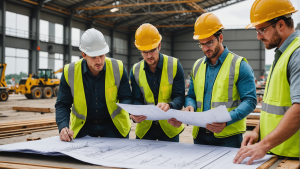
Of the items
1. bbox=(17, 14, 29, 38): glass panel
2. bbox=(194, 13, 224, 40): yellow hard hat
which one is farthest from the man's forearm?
bbox=(17, 14, 29, 38): glass panel

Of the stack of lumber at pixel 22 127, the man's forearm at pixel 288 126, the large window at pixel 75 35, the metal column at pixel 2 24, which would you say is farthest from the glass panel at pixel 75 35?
the man's forearm at pixel 288 126

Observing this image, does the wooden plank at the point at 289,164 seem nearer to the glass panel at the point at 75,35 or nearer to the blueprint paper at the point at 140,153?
the blueprint paper at the point at 140,153

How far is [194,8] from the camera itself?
1038 inches

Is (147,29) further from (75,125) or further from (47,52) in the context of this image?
(47,52)

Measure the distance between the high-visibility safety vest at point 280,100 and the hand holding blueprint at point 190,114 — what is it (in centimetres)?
27

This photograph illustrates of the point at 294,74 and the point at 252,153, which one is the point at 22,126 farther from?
the point at 294,74

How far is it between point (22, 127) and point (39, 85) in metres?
12.1

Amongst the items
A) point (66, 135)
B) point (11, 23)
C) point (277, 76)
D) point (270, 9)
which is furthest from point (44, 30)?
point (277, 76)

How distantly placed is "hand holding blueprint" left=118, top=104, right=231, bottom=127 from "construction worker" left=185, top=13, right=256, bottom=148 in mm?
263

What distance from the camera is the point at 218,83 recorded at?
2.22 metres

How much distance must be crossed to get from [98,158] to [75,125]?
933 millimetres

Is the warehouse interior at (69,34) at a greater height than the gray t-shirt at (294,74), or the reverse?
the warehouse interior at (69,34)

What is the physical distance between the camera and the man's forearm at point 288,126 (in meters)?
1.34

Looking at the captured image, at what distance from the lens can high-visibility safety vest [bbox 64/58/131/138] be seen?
8.32 ft
